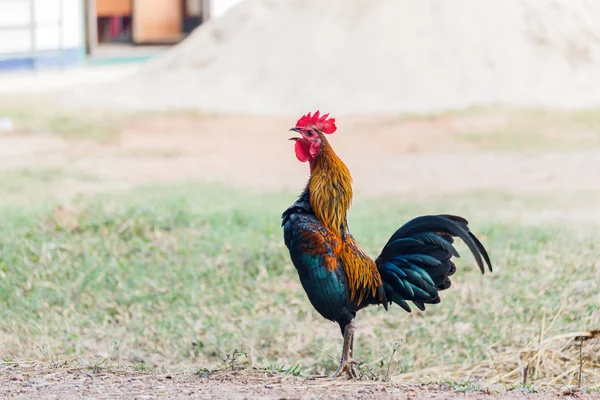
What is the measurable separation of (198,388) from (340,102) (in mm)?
13080

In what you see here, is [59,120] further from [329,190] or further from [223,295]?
[329,190]

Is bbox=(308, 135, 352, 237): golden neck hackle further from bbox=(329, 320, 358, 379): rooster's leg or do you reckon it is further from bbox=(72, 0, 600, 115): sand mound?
bbox=(72, 0, 600, 115): sand mound

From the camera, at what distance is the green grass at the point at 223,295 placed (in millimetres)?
5262

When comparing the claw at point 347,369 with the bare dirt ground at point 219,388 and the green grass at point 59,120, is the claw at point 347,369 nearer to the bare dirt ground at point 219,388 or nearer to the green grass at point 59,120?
the bare dirt ground at point 219,388

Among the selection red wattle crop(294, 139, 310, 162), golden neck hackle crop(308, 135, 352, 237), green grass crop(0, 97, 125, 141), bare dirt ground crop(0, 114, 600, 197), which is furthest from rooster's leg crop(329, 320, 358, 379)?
green grass crop(0, 97, 125, 141)

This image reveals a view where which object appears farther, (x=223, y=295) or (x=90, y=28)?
(x=90, y=28)

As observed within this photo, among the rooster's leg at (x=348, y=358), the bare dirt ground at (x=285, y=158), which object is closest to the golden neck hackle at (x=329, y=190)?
the rooster's leg at (x=348, y=358)

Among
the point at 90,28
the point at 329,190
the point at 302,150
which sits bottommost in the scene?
the point at 329,190

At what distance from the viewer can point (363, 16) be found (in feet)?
61.0

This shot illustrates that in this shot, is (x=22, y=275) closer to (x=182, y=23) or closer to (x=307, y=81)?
(x=307, y=81)

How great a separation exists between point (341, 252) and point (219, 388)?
0.74 metres

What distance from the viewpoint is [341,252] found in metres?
4.08

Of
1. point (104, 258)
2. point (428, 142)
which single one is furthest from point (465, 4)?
point (104, 258)

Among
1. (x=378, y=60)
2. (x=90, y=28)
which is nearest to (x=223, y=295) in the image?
(x=378, y=60)
